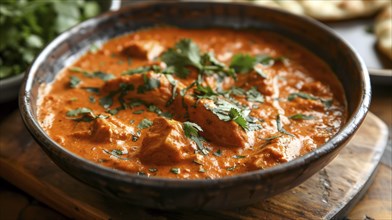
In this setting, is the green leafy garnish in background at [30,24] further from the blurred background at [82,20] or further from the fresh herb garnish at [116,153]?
the fresh herb garnish at [116,153]

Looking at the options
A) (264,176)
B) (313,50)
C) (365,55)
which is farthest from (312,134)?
(365,55)

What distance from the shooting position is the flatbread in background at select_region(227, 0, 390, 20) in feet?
16.1

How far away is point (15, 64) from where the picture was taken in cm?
432

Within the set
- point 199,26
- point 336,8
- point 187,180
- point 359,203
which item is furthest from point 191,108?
point 336,8

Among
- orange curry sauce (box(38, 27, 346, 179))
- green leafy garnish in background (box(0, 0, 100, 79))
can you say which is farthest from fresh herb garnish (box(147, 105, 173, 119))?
green leafy garnish in background (box(0, 0, 100, 79))

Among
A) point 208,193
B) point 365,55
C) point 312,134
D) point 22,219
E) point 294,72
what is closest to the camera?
point 208,193

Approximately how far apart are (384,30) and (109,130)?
2.81 metres

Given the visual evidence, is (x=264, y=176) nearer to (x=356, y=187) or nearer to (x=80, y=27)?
(x=356, y=187)

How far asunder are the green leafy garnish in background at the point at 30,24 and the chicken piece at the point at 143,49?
91cm

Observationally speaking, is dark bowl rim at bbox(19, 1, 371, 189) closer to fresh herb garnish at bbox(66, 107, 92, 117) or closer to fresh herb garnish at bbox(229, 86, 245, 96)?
fresh herb garnish at bbox(66, 107, 92, 117)

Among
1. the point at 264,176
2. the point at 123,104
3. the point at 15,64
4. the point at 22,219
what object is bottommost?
the point at 22,219

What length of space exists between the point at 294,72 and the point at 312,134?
29.2 inches

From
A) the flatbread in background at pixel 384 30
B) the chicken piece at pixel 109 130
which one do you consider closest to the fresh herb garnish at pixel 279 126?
the chicken piece at pixel 109 130

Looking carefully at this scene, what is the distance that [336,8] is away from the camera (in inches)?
196
